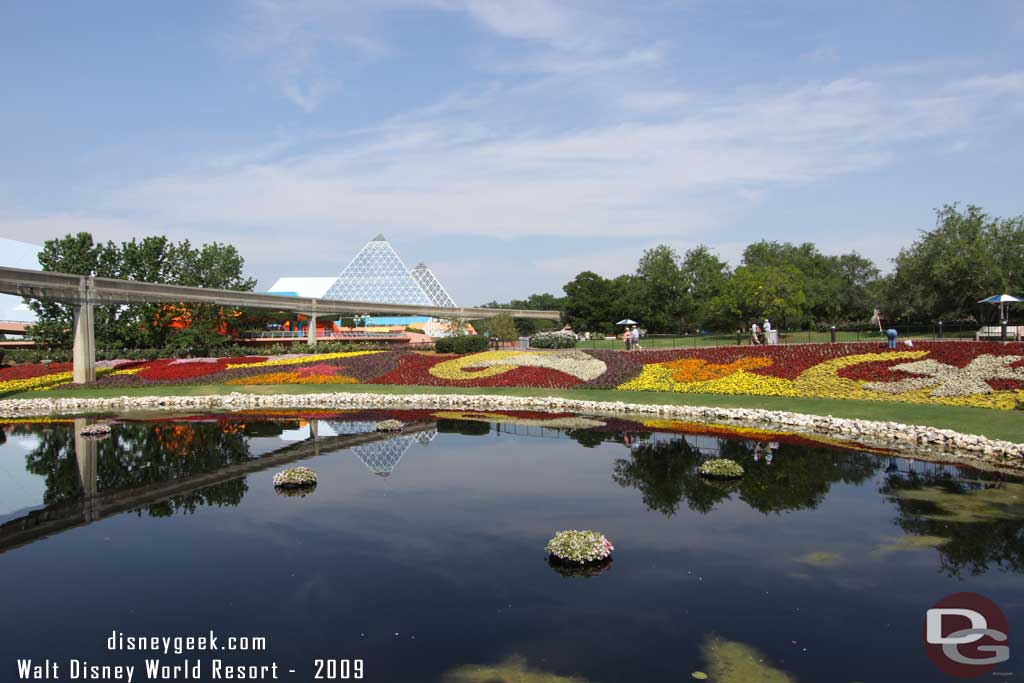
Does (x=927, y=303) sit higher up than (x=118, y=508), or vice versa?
(x=927, y=303)

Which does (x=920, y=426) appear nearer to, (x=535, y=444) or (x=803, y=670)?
(x=535, y=444)

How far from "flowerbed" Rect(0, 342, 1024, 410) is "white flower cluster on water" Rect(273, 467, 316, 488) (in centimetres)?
1783

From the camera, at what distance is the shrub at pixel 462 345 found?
43906 mm

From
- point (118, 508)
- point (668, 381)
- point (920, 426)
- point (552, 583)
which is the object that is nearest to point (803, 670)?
point (552, 583)

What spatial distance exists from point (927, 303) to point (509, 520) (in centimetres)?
5065

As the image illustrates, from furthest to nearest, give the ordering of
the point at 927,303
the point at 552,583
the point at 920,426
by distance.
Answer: the point at 927,303
the point at 920,426
the point at 552,583

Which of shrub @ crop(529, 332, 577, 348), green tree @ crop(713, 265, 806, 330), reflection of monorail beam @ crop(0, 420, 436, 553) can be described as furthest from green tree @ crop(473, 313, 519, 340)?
reflection of monorail beam @ crop(0, 420, 436, 553)

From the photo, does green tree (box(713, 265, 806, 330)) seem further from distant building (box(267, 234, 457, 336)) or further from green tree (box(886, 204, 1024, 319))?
distant building (box(267, 234, 457, 336))

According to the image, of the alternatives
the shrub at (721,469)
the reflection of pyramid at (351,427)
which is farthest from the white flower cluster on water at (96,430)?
the shrub at (721,469)

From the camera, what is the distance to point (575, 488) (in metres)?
15.2

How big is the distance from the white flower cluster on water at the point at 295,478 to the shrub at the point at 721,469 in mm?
9378

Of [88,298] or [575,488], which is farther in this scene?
[88,298]

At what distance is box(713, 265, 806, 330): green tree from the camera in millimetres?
52750

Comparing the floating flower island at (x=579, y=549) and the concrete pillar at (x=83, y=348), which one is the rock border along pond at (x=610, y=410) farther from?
the floating flower island at (x=579, y=549)
